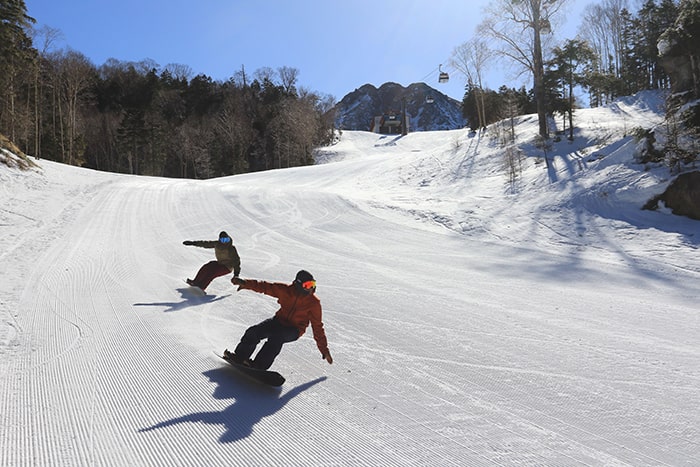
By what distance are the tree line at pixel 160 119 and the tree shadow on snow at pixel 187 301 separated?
28.5 meters

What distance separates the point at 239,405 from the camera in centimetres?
373

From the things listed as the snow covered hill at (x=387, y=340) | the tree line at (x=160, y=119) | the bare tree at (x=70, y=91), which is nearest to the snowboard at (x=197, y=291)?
the snow covered hill at (x=387, y=340)

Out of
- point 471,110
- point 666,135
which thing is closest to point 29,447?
point 666,135

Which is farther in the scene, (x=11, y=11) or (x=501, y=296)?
(x=11, y=11)

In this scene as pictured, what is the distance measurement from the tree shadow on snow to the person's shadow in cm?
252

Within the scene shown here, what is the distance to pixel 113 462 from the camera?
2.90 meters

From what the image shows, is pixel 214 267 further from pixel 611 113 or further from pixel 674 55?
pixel 611 113

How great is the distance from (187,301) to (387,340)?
136 inches

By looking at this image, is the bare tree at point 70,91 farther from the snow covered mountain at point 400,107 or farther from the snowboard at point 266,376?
the snow covered mountain at point 400,107

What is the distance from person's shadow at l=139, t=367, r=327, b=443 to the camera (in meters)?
3.37

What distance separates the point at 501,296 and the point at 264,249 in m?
6.30

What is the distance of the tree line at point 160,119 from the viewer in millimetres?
37281

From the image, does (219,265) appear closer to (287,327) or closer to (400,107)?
(287,327)

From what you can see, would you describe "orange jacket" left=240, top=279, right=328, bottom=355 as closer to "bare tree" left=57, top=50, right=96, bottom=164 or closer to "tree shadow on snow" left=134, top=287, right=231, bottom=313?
"tree shadow on snow" left=134, top=287, right=231, bottom=313
